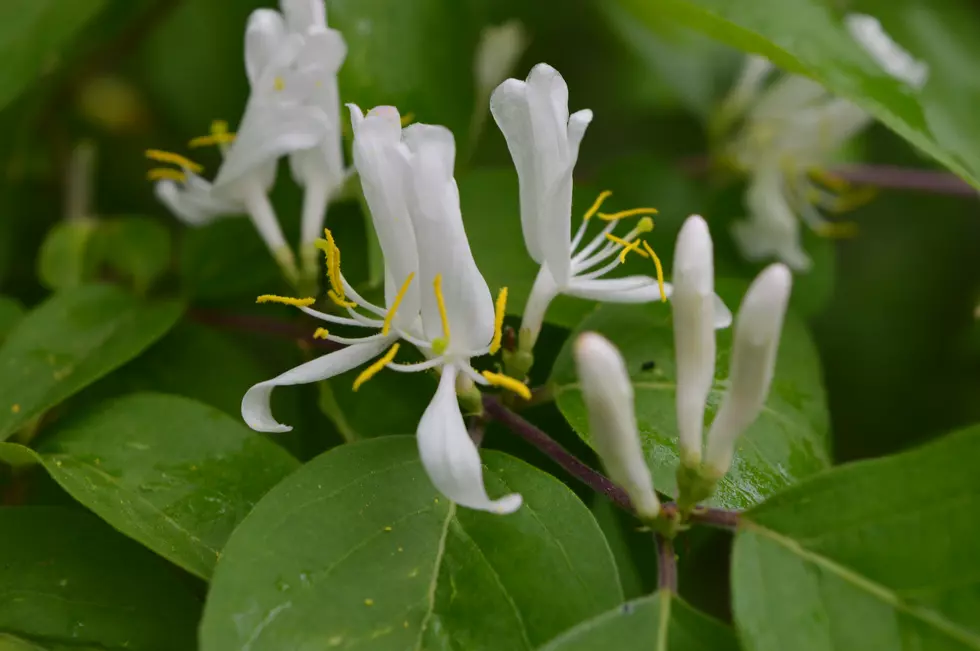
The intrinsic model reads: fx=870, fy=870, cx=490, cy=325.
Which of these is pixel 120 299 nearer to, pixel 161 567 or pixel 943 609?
pixel 161 567

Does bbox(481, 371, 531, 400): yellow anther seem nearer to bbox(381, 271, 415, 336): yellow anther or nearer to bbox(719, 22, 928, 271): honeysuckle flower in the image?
bbox(381, 271, 415, 336): yellow anther

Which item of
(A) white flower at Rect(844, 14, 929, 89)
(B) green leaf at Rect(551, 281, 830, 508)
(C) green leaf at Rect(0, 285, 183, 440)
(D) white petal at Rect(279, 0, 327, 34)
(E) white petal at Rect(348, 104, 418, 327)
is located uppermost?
(A) white flower at Rect(844, 14, 929, 89)

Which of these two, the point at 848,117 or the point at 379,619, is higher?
the point at 848,117

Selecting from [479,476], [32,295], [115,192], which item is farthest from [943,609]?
[115,192]

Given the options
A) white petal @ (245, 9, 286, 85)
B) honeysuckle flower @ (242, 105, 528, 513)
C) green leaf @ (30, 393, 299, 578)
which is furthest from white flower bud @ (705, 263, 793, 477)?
white petal @ (245, 9, 286, 85)

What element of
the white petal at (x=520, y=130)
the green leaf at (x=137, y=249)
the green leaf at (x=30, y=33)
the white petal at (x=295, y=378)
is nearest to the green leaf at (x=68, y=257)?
the green leaf at (x=137, y=249)

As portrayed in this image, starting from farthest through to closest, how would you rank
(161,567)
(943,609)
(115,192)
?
(115,192) < (161,567) < (943,609)

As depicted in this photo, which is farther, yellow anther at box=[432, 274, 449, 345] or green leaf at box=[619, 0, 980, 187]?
green leaf at box=[619, 0, 980, 187]
